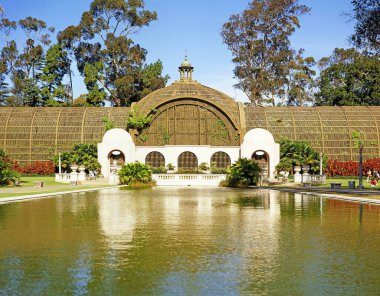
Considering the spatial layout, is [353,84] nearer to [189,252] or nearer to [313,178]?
[313,178]

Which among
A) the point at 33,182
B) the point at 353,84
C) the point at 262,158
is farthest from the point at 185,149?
the point at 353,84

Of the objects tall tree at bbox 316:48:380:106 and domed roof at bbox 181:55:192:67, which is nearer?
domed roof at bbox 181:55:192:67

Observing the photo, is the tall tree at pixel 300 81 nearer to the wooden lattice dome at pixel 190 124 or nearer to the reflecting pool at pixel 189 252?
the wooden lattice dome at pixel 190 124

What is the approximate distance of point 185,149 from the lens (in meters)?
62.4

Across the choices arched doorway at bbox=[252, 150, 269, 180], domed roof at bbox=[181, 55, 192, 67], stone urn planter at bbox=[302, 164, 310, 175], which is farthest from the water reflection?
domed roof at bbox=[181, 55, 192, 67]

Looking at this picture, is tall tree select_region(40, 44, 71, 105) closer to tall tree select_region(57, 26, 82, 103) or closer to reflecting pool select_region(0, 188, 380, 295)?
tall tree select_region(57, 26, 82, 103)

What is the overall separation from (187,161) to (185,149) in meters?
1.42

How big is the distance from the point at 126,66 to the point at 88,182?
104 feet

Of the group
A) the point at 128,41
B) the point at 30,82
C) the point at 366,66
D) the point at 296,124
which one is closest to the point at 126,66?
the point at 128,41

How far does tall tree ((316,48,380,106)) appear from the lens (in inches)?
3105

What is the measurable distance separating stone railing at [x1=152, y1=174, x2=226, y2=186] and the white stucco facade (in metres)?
7.34

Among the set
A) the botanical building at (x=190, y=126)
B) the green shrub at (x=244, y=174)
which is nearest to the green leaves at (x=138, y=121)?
the botanical building at (x=190, y=126)

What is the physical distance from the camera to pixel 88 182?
54.7m

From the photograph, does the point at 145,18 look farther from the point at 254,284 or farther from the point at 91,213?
the point at 254,284
